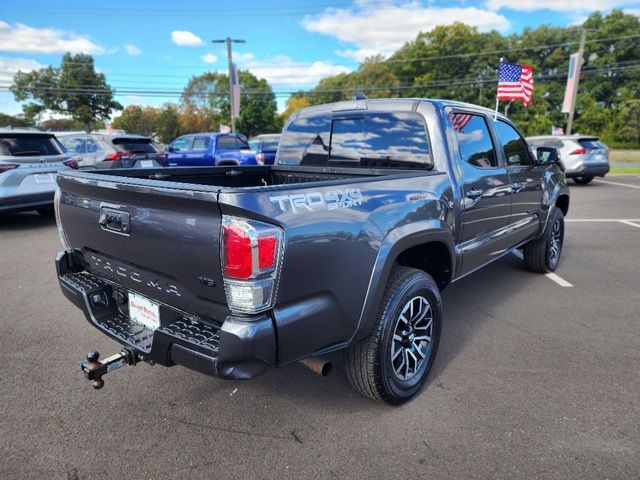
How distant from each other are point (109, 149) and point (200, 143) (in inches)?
182

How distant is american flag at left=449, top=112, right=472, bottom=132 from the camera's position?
10.8ft

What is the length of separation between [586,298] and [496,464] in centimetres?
309

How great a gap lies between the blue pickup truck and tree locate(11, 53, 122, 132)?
43.1 meters

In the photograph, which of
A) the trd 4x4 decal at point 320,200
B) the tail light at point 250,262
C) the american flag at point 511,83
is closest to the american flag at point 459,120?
the trd 4x4 decal at point 320,200

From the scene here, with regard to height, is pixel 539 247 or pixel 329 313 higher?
pixel 329 313

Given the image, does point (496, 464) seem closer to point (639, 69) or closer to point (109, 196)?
point (109, 196)

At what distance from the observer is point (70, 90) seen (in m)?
50.8

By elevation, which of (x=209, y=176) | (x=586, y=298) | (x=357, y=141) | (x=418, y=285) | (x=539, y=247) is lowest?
(x=586, y=298)

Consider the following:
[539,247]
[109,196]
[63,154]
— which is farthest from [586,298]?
[63,154]

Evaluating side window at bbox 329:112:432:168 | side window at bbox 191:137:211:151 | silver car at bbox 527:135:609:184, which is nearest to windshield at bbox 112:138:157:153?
side window at bbox 191:137:211:151

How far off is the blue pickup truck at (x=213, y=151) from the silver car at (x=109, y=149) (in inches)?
132

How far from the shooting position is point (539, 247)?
17.2 ft

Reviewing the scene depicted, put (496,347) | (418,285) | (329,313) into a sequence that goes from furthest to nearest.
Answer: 1. (496,347)
2. (418,285)
3. (329,313)

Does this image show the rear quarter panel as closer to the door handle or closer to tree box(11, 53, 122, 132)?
the door handle
